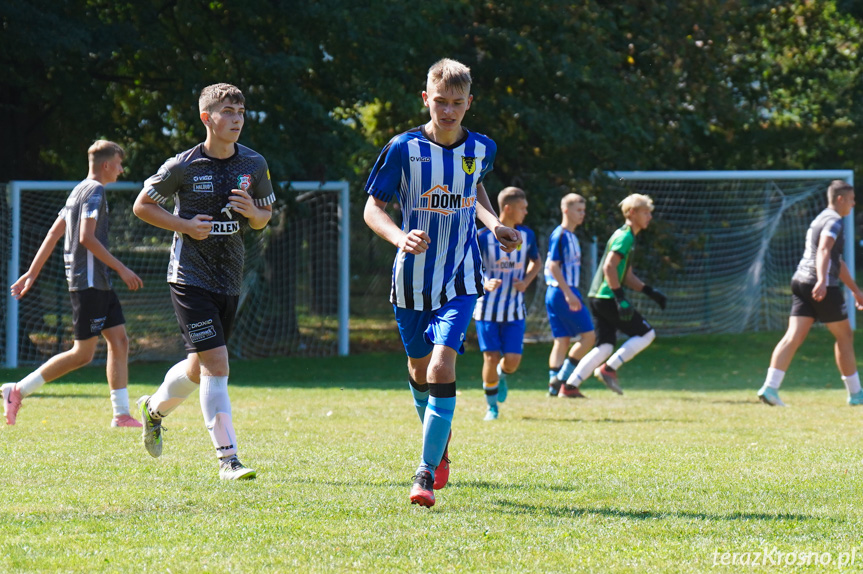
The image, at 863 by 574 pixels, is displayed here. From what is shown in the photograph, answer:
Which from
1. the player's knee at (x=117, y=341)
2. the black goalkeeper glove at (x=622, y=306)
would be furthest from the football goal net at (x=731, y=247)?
the player's knee at (x=117, y=341)

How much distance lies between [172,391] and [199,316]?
643 mm

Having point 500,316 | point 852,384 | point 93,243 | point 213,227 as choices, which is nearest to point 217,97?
point 213,227

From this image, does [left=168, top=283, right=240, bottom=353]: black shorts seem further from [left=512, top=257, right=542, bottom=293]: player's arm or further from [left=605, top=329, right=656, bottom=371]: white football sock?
[left=605, top=329, right=656, bottom=371]: white football sock

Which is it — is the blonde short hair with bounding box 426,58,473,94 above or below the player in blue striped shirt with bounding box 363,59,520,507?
above

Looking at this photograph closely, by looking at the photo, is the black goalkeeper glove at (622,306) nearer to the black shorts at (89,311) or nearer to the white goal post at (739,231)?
the black shorts at (89,311)

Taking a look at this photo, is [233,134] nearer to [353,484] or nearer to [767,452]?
[353,484]

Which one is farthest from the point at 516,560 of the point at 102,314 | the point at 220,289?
the point at 102,314

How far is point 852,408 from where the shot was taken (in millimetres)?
10539

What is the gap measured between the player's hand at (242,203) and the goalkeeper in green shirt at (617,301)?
584 cm

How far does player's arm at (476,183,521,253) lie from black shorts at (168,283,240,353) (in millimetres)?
1514

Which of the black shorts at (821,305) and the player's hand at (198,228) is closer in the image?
the player's hand at (198,228)

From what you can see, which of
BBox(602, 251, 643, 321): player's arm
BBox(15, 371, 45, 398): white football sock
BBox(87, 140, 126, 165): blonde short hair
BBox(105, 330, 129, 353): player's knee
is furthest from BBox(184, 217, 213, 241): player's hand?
BBox(602, 251, 643, 321): player's arm

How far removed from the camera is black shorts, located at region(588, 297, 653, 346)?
11539 mm

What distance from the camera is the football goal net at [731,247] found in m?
20.2
